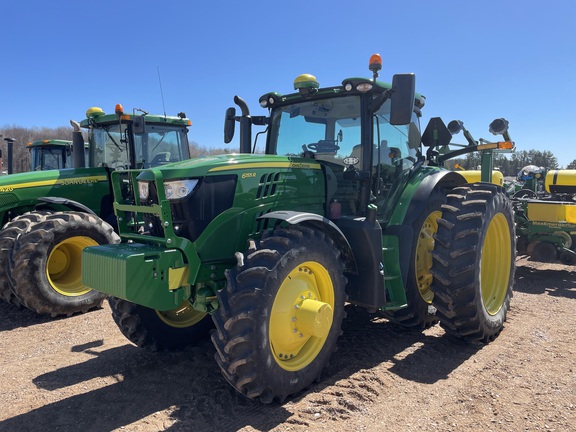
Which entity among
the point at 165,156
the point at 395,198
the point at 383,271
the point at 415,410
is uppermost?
the point at 165,156

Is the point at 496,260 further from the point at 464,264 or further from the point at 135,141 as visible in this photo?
the point at 135,141

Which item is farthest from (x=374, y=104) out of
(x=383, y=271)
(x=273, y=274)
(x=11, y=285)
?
(x=11, y=285)

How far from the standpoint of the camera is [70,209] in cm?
663

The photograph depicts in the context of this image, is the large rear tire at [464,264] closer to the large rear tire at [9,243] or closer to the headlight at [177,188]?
the headlight at [177,188]

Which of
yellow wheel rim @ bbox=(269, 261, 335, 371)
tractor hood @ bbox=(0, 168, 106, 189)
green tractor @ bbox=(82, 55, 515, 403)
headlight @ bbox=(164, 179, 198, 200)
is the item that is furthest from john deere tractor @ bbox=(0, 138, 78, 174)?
yellow wheel rim @ bbox=(269, 261, 335, 371)

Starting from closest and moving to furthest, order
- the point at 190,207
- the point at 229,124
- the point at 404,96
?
1. the point at 190,207
2. the point at 404,96
3. the point at 229,124

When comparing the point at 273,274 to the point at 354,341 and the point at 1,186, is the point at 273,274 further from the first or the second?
the point at 1,186

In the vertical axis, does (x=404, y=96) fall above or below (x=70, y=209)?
above

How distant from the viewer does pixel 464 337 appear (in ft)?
15.0

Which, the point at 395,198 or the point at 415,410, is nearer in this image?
the point at 415,410

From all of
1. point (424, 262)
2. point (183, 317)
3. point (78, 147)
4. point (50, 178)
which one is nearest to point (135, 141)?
point (78, 147)

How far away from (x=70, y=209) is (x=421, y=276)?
15.6 ft

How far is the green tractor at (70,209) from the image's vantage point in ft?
18.8

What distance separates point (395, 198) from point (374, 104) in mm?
952
